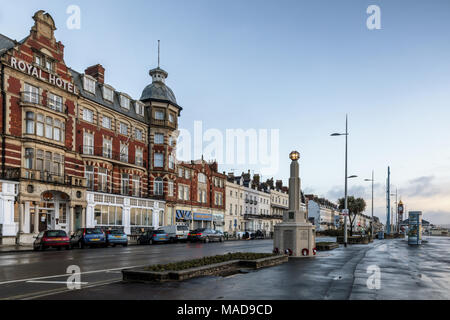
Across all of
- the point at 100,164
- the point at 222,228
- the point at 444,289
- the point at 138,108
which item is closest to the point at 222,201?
the point at 222,228

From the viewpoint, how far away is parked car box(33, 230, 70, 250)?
28.8 m

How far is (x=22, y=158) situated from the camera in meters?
33.8

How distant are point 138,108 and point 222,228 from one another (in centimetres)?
2874

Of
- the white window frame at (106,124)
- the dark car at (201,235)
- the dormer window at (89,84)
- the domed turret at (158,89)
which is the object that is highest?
the domed turret at (158,89)

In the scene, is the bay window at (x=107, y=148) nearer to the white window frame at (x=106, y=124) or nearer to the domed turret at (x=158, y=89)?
the white window frame at (x=106, y=124)

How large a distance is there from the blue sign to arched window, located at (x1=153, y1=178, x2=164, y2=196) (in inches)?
215

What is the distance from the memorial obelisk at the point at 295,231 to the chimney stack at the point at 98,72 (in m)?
33.1

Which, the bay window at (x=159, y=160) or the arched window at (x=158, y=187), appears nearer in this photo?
the arched window at (x=158, y=187)

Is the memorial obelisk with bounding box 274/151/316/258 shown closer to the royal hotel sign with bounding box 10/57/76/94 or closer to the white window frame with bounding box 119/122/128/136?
the royal hotel sign with bounding box 10/57/76/94

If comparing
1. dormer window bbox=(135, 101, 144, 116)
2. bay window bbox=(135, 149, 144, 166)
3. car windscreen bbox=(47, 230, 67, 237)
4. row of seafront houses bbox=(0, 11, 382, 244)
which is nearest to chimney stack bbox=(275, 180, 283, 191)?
row of seafront houses bbox=(0, 11, 382, 244)

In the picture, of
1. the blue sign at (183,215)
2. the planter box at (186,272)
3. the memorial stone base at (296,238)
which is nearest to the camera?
the planter box at (186,272)

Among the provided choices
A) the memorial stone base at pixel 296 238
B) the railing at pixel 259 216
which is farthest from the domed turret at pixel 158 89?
the memorial stone base at pixel 296 238

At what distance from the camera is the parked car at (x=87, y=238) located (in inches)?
1296

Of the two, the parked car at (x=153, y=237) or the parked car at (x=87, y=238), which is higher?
the parked car at (x=87, y=238)
